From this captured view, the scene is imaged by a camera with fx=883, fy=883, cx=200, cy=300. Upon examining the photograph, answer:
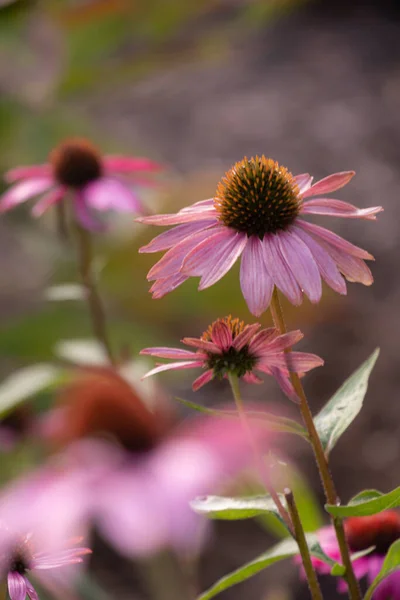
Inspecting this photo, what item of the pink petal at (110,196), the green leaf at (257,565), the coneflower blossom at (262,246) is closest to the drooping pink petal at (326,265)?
the coneflower blossom at (262,246)

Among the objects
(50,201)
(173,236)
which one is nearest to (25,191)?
(50,201)

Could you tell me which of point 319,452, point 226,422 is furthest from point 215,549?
point 319,452

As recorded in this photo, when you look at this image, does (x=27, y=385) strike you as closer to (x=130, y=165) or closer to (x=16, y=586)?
(x=130, y=165)

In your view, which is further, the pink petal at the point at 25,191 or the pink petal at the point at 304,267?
the pink petal at the point at 25,191

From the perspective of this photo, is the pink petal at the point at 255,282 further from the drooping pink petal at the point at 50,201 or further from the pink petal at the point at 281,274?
the drooping pink petal at the point at 50,201

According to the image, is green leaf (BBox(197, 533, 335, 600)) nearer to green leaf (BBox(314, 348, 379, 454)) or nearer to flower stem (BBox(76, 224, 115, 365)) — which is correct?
green leaf (BBox(314, 348, 379, 454))

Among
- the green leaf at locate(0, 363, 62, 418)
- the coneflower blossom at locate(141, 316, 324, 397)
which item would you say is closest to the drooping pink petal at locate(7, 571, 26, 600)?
the coneflower blossom at locate(141, 316, 324, 397)
